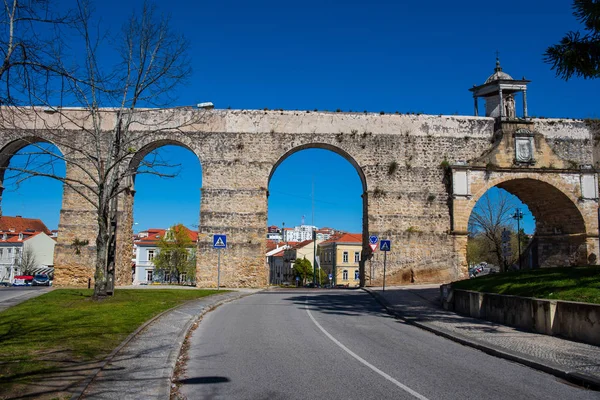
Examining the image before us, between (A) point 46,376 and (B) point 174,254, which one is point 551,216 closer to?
(A) point 46,376

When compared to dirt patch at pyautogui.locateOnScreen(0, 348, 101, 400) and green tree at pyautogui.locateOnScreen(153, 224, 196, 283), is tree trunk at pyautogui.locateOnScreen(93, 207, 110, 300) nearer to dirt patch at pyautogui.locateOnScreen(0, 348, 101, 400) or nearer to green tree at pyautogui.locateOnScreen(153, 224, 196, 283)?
dirt patch at pyautogui.locateOnScreen(0, 348, 101, 400)

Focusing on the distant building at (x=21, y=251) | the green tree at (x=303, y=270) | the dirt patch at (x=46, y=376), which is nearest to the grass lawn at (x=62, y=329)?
the dirt patch at (x=46, y=376)

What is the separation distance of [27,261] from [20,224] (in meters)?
14.1

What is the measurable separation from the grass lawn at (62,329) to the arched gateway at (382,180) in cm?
1057

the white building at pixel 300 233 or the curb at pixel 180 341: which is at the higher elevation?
the white building at pixel 300 233

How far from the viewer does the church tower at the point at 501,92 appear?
99.7ft

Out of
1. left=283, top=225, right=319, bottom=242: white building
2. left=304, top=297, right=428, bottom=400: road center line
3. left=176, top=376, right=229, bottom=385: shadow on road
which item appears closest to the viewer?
left=304, top=297, right=428, bottom=400: road center line

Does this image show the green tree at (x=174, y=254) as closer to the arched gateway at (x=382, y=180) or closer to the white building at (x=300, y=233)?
the arched gateway at (x=382, y=180)

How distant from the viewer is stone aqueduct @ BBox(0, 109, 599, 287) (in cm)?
2744

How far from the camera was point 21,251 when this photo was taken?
72.2m

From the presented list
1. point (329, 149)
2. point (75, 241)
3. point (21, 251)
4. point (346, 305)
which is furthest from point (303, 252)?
point (346, 305)

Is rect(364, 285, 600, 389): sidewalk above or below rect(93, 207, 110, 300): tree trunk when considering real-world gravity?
below

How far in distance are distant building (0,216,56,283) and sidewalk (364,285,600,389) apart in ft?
220

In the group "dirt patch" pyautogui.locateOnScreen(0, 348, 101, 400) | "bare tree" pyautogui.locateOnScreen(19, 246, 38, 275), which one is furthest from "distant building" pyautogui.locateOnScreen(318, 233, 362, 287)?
"dirt patch" pyautogui.locateOnScreen(0, 348, 101, 400)
